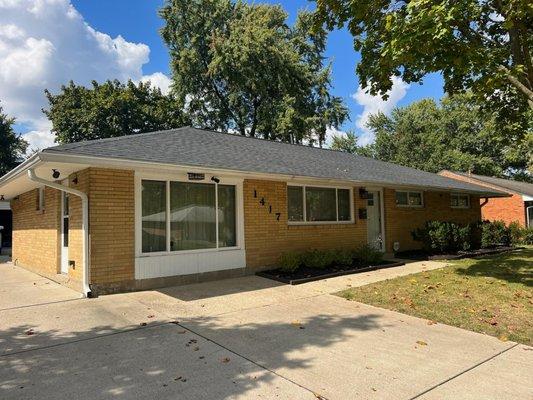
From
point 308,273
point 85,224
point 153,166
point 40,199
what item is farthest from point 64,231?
point 308,273

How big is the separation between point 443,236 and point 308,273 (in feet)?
20.6

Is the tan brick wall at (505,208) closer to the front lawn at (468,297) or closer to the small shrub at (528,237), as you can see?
the small shrub at (528,237)

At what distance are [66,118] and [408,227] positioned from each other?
26533 millimetres

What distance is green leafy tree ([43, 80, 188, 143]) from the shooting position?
29.3m

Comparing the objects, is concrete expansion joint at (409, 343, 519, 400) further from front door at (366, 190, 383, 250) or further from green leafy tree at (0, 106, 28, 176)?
green leafy tree at (0, 106, 28, 176)

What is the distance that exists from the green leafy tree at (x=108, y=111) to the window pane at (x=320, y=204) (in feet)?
72.9

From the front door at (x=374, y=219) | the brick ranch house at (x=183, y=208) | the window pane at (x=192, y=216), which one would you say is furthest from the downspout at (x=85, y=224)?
the front door at (x=374, y=219)

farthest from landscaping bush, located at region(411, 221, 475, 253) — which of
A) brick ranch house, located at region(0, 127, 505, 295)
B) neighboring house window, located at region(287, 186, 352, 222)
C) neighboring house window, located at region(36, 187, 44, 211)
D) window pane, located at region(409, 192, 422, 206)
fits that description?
neighboring house window, located at region(36, 187, 44, 211)

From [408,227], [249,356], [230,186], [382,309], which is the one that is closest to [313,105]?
[408,227]

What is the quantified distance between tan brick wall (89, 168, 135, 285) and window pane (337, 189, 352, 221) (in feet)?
21.9

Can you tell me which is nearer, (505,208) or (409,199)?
(409,199)

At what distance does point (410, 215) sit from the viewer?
14.9 m

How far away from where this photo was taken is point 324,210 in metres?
11.9

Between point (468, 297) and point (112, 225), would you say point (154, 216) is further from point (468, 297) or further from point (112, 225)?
point (468, 297)
